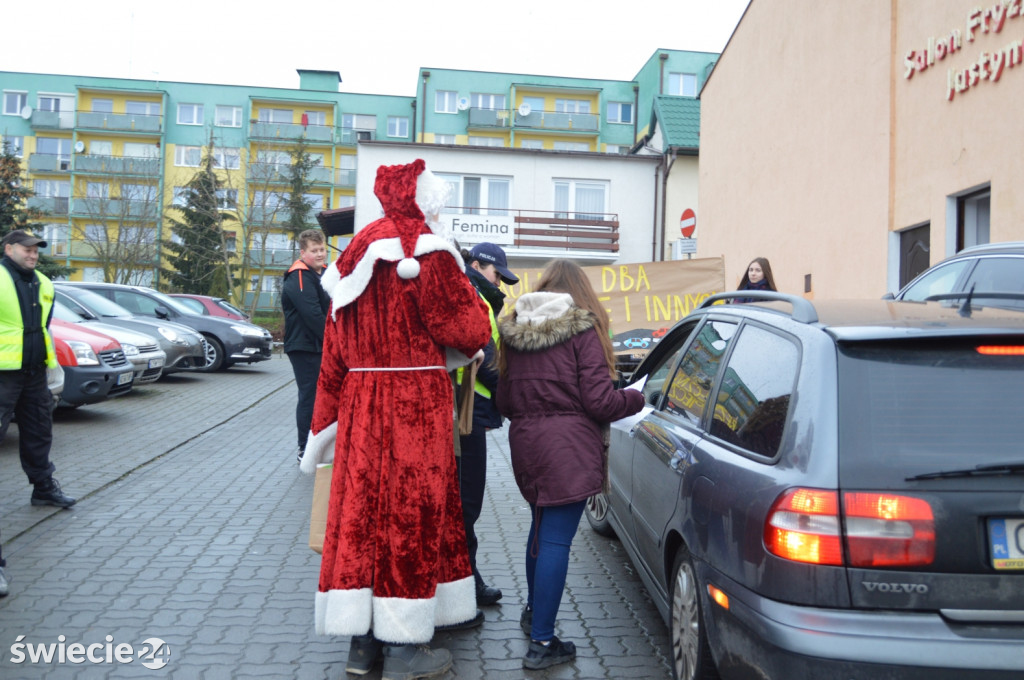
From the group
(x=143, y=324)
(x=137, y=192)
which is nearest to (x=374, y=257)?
(x=143, y=324)

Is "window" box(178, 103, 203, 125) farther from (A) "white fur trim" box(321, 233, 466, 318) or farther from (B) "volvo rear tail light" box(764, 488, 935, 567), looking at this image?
(B) "volvo rear tail light" box(764, 488, 935, 567)

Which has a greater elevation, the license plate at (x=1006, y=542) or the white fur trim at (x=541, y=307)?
the white fur trim at (x=541, y=307)

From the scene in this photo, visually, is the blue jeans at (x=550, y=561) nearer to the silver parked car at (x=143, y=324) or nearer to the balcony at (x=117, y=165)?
the silver parked car at (x=143, y=324)

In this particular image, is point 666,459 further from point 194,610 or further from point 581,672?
point 194,610

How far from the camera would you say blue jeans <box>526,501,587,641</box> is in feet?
11.8

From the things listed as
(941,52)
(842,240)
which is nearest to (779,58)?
(842,240)

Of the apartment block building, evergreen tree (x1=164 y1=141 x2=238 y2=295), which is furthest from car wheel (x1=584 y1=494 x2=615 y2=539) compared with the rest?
the apartment block building

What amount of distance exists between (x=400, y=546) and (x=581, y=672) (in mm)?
944

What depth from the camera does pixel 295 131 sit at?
5138 centimetres

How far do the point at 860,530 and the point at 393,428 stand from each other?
5.72ft

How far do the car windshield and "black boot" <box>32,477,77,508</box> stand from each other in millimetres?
8168

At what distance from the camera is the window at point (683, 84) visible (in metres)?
47.8

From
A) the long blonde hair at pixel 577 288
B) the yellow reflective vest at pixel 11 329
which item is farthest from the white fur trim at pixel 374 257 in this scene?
the yellow reflective vest at pixel 11 329

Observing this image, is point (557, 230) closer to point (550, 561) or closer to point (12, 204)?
point (12, 204)
